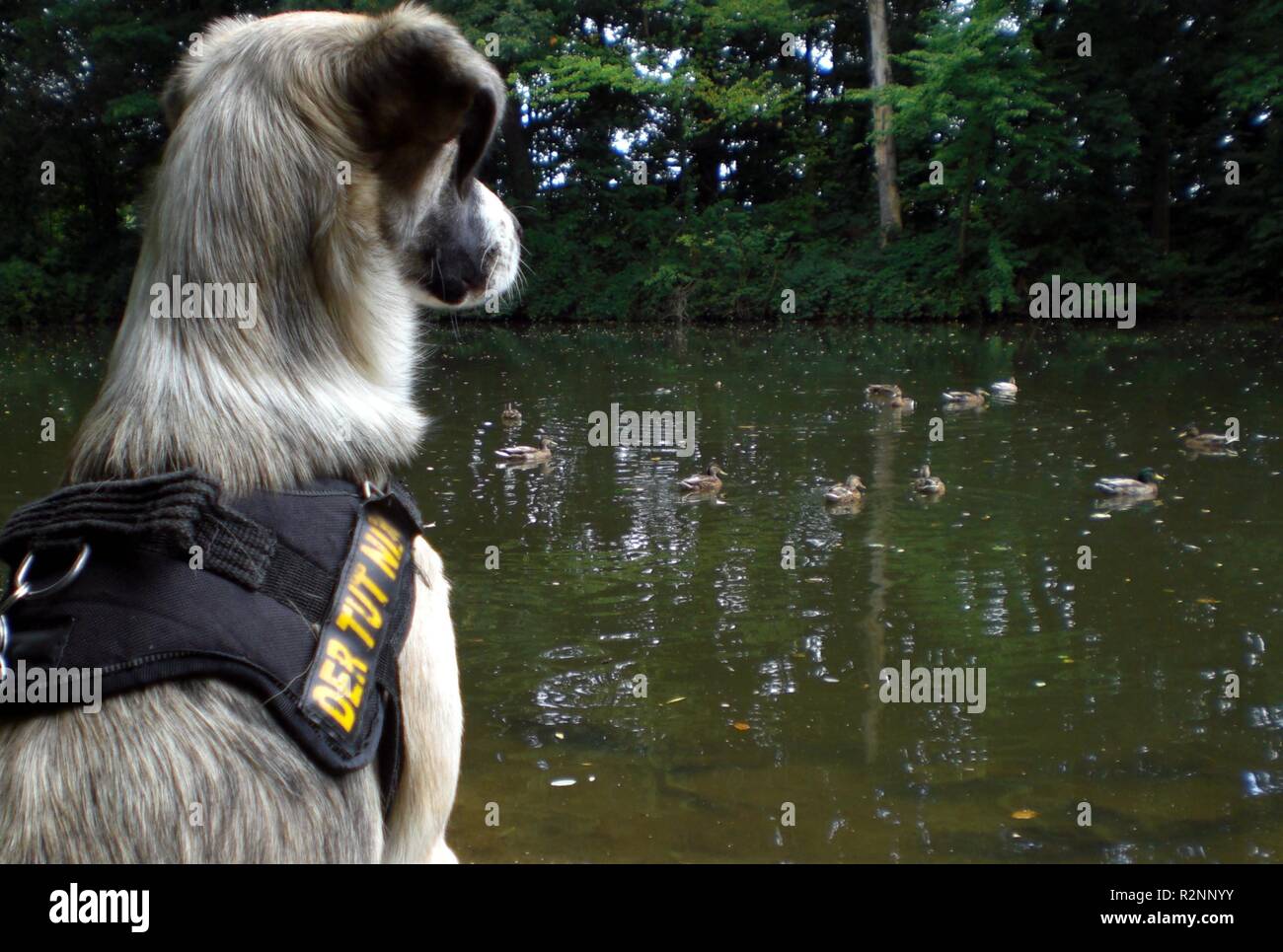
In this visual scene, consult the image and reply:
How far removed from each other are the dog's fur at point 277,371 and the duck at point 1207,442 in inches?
418

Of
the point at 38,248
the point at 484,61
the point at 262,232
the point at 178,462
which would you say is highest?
the point at 38,248

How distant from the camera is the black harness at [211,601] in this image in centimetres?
162

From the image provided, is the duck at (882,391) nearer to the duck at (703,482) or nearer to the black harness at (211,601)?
the duck at (703,482)

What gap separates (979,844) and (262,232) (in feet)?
11.7

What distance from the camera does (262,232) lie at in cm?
196

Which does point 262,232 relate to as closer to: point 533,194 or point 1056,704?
point 1056,704

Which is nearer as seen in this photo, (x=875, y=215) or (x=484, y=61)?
(x=484, y=61)

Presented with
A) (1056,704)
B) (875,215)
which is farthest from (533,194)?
(1056,704)

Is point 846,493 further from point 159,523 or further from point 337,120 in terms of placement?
point 159,523

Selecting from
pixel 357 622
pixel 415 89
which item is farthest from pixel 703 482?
pixel 357 622

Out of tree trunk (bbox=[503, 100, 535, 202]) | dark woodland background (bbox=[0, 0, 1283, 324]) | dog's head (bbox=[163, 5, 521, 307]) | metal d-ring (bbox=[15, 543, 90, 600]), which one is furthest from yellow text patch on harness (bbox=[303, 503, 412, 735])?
tree trunk (bbox=[503, 100, 535, 202])

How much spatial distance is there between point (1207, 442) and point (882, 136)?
68.9 feet

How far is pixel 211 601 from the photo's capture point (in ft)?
5.56

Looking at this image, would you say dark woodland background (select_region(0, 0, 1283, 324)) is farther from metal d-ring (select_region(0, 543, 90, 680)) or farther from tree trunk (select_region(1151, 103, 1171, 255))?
metal d-ring (select_region(0, 543, 90, 680))
